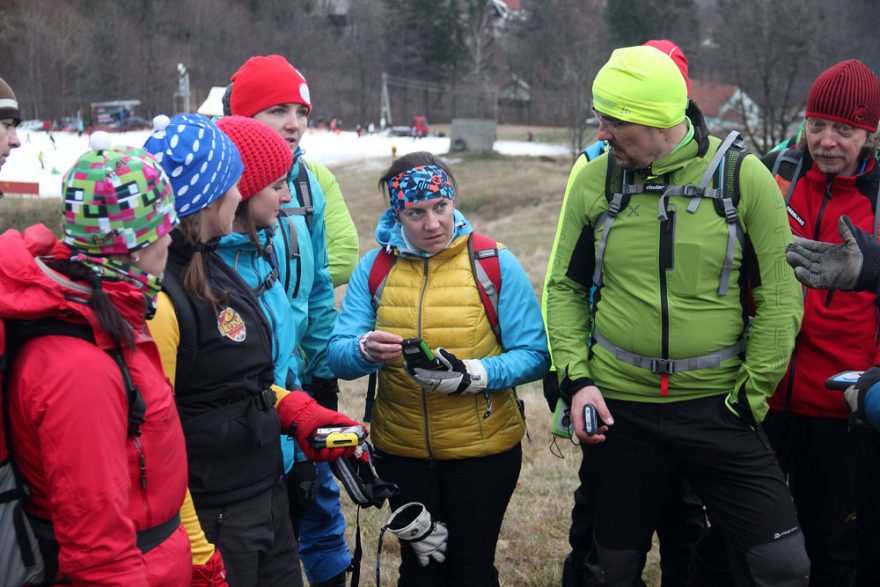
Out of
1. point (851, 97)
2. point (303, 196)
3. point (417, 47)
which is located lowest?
point (303, 196)

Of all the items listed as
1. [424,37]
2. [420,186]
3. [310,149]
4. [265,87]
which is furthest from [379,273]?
[424,37]

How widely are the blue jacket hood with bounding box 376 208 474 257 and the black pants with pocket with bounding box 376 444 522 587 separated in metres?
0.89

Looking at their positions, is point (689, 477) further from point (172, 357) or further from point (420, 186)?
point (172, 357)

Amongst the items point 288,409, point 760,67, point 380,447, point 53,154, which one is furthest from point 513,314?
point 53,154

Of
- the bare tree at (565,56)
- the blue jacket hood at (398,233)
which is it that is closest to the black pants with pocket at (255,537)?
the blue jacket hood at (398,233)

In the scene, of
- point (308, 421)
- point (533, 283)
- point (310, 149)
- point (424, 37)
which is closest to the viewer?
point (308, 421)

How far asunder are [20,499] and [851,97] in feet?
11.5

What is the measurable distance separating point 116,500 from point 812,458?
9.91ft

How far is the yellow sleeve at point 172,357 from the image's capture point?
264 centimetres

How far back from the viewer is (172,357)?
271 centimetres

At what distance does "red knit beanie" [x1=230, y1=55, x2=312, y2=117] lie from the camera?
14.6 ft

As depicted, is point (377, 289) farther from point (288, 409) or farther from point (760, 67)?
point (760, 67)

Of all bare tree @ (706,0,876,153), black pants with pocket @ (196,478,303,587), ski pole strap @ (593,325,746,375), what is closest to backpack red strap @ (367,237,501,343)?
ski pole strap @ (593,325,746,375)

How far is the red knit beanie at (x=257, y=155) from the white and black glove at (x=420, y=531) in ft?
4.74
